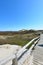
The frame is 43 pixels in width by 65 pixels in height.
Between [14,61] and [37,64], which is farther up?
[14,61]

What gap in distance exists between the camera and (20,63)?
6672 mm

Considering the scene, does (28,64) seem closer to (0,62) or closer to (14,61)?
(14,61)

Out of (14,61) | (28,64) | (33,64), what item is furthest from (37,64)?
(14,61)

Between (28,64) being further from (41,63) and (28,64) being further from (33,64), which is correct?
(41,63)

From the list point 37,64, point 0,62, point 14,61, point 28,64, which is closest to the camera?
point 0,62

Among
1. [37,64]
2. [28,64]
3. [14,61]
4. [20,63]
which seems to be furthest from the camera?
[37,64]

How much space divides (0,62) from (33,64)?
4133 mm

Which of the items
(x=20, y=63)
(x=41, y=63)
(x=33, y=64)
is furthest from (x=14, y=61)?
(x=41, y=63)

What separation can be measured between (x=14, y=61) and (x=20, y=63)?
132 centimetres

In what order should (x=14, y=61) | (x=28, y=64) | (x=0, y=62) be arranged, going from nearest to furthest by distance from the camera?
(x=0, y=62) → (x=14, y=61) → (x=28, y=64)

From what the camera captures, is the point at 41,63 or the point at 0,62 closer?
the point at 0,62

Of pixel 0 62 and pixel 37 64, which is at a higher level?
pixel 0 62

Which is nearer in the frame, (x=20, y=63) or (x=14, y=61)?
(x=14, y=61)

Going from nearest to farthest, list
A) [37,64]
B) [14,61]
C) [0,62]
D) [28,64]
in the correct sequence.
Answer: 1. [0,62]
2. [14,61]
3. [28,64]
4. [37,64]
